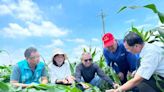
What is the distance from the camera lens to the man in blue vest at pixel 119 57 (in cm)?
545

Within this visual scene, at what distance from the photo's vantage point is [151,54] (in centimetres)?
383

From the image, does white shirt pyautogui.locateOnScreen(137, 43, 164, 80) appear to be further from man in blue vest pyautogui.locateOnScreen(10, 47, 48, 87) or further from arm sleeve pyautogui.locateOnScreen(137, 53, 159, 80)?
man in blue vest pyautogui.locateOnScreen(10, 47, 48, 87)

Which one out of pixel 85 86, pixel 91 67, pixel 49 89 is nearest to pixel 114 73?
pixel 91 67

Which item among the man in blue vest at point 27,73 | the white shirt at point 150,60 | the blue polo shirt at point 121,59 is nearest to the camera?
the white shirt at point 150,60

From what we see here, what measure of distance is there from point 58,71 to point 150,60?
2.33 metres

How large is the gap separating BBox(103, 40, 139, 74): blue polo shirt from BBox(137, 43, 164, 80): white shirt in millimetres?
1672

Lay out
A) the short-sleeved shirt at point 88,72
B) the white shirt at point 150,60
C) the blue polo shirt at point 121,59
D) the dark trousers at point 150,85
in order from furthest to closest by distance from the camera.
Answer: the short-sleeved shirt at point 88,72 → the blue polo shirt at point 121,59 → the dark trousers at point 150,85 → the white shirt at point 150,60

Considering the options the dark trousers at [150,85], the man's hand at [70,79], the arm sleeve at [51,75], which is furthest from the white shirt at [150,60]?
the arm sleeve at [51,75]

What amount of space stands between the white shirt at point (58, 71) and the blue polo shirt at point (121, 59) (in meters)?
0.67

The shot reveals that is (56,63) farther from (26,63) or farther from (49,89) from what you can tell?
(49,89)

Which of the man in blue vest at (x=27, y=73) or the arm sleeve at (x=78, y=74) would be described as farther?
the arm sleeve at (x=78, y=74)

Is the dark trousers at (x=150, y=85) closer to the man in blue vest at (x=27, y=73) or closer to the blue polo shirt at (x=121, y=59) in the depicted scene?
the blue polo shirt at (x=121, y=59)

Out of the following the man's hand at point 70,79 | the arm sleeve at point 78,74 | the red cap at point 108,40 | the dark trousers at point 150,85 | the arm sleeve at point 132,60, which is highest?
the red cap at point 108,40

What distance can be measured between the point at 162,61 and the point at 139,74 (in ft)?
0.90
